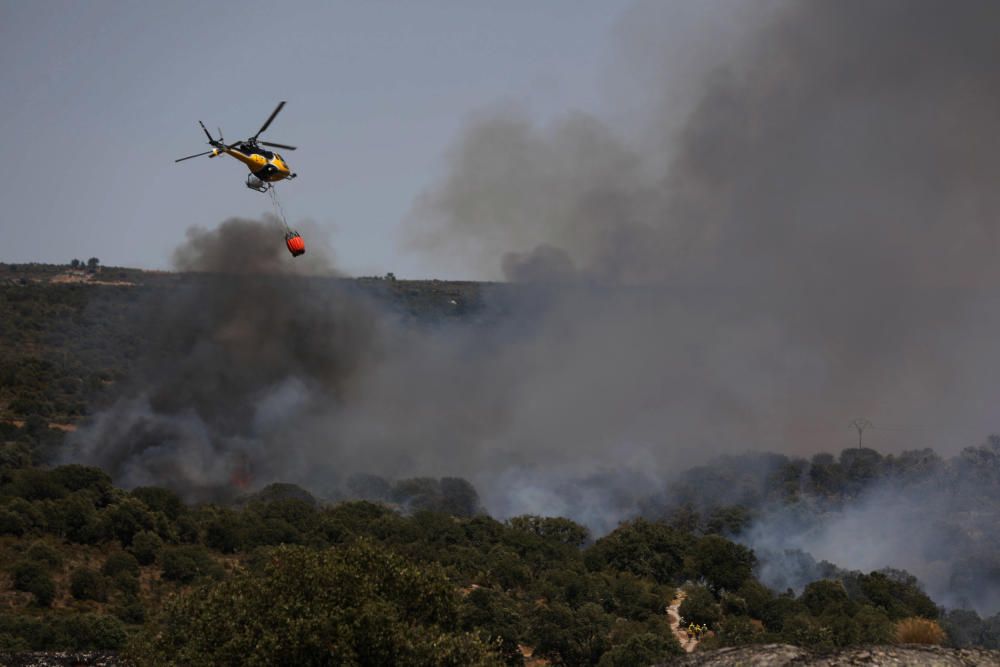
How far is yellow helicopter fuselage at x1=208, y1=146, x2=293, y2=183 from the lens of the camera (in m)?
54.2

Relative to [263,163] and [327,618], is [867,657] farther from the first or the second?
[263,163]

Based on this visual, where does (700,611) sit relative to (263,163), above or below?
below

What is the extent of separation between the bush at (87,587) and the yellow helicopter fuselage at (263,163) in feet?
71.5

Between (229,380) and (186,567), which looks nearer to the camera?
(186,567)

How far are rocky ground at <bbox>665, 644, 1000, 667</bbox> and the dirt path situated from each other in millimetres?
24252

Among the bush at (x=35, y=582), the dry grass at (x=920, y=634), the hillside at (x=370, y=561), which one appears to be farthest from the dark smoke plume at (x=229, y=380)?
the dry grass at (x=920, y=634)

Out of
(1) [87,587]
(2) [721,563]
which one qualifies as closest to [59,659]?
(1) [87,587]

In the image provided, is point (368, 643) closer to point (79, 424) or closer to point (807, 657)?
point (807, 657)

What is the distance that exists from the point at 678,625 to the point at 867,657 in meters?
31.4

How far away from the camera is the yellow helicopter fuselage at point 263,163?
178 feet

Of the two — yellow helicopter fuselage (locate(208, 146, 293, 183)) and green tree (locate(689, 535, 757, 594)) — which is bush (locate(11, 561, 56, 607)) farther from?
green tree (locate(689, 535, 757, 594))

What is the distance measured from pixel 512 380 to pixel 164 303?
41936 mm

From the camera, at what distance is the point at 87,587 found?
53594mm

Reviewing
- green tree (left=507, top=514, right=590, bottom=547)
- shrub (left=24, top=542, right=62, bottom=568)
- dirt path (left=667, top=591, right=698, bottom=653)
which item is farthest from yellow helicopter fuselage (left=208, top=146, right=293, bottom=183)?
green tree (left=507, top=514, right=590, bottom=547)
